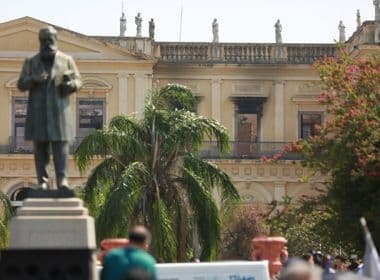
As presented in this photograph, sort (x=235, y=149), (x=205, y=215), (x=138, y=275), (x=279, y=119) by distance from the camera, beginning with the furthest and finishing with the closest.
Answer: (x=279, y=119), (x=235, y=149), (x=205, y=215), (x=138, y=275)

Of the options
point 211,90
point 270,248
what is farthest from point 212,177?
point 211,90

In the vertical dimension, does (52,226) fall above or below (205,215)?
above

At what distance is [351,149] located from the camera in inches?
1350

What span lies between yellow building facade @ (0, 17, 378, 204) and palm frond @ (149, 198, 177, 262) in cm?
2309

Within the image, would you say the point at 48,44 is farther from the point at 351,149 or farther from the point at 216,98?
the point at 216,98

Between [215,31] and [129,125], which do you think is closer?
[129,125]

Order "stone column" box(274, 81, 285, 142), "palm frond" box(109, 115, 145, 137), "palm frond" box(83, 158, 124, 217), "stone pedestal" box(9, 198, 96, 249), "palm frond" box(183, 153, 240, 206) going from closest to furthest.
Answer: "stone pedestal" box(9, 198, 96, 249) < "palm frond" box(83, 158, 124, 217) < "palm frond" box(183, 153, 240, 206) < "palm frond" box(109, 115, 145, 137) < "stone column" box(274, 81, 285, 142)

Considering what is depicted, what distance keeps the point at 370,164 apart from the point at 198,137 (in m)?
3.87

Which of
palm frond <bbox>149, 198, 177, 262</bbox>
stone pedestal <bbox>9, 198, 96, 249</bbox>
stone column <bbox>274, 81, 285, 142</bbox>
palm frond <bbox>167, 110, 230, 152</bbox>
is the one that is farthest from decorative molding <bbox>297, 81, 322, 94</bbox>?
stone pedestal <bbox>9, 198, 96, 249</bbox>

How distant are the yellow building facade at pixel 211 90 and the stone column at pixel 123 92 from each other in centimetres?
3

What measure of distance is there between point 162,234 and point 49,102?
14.6m

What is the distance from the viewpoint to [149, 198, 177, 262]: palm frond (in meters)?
30.9

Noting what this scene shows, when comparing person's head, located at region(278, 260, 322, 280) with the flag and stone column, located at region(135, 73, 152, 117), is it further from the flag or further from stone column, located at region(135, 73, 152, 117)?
stone column, located at region(135, 73, 152, 117)

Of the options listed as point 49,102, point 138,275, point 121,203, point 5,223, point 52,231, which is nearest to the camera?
point 138,275
